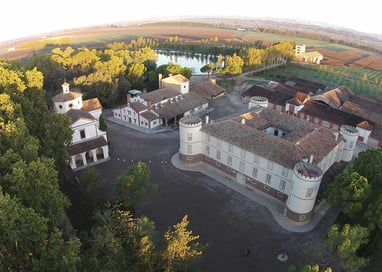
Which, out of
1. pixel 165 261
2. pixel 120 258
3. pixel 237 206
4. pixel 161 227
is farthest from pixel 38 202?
pixel 237 206

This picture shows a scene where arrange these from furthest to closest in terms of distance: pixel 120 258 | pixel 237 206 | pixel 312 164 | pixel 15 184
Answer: pixel 237 206 → pixel 312 164 → pixel 15 184 → pixel 120 258

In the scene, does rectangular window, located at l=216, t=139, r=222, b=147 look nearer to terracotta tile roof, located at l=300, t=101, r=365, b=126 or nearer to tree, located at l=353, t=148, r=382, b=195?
tree, located at l=353, t=148, r=382, b=195

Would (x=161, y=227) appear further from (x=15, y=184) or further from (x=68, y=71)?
(x=68, y=71)

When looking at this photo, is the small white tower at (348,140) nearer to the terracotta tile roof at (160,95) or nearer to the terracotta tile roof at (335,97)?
the terracotta tile roof at (335,97)

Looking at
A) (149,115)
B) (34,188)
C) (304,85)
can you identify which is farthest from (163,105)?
(304,85)

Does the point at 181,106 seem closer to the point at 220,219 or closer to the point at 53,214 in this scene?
the point at 220,219

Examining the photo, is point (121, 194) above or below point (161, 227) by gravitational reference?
above

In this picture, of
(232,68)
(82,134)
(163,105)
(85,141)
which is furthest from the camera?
(232,68)
